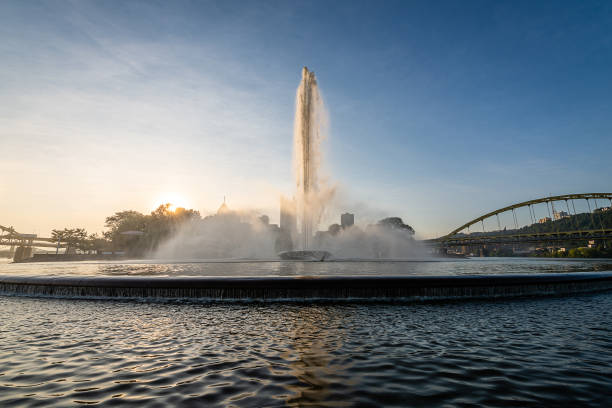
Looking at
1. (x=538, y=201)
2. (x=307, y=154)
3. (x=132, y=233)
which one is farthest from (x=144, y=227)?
(x=538, y=201)

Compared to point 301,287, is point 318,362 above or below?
below

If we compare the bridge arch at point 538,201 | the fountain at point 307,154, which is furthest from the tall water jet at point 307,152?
the bridge arch at point 538,201

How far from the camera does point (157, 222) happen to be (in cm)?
7362

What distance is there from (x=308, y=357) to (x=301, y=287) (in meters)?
4.74

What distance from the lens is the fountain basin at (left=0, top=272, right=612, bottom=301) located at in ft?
30.0

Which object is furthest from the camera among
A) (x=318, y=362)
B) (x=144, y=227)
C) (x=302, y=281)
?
(x=144, y=227)

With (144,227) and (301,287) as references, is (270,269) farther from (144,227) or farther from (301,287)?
(144,227)

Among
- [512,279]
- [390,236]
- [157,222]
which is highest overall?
[157,222]

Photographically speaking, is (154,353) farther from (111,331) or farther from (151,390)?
(111,331)

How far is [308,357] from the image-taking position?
14.3 ft

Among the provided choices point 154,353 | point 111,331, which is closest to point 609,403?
point 154,353

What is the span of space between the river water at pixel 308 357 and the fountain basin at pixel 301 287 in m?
1.42

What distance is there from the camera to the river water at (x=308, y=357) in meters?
3.24

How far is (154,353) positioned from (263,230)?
161ft
